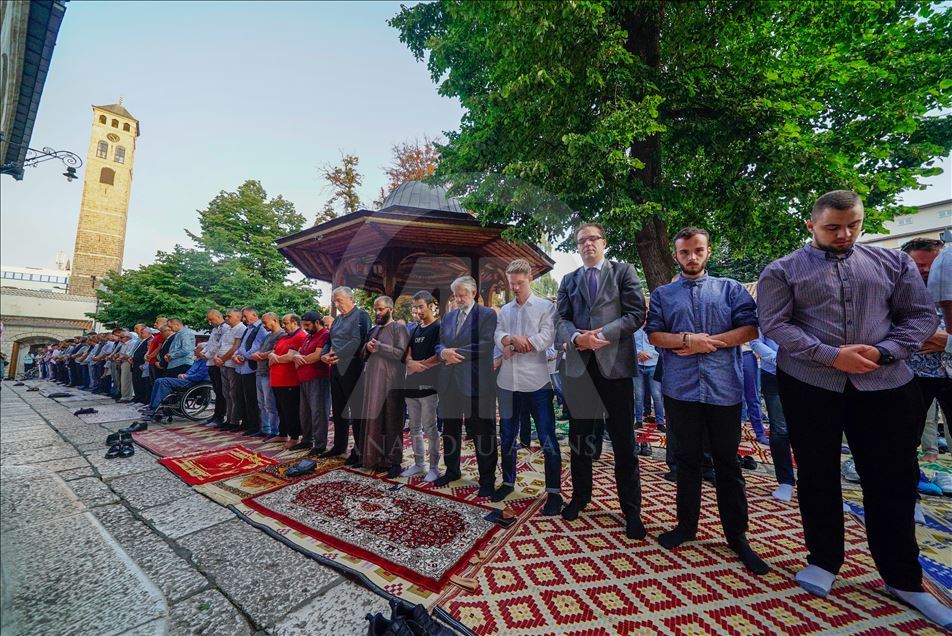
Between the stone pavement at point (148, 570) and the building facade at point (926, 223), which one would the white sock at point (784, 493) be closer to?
the stone pavement at point (148, 570)

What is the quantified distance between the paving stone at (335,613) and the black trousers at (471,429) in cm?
158

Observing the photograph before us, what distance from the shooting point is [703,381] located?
242 centimetres

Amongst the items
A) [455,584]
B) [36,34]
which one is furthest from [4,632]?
[36,34]

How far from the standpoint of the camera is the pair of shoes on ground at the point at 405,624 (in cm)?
151

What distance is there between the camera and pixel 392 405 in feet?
13.8

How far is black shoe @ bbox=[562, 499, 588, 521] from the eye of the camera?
9.36 feet

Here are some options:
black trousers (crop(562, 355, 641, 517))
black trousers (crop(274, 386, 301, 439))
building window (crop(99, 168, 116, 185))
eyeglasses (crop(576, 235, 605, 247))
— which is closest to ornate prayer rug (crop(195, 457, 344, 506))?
black trousers (crop(274, 386, 301, 439))

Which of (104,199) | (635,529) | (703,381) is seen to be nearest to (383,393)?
(635,529)

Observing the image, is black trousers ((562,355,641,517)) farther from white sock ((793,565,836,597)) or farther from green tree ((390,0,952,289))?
green tree ((390,0,952,289))

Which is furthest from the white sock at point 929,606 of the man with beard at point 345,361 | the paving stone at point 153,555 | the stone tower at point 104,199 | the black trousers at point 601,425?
the stone tower at point 104,199

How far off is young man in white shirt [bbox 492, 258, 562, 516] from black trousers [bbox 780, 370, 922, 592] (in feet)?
5.31

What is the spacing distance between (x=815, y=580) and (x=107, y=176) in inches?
2332

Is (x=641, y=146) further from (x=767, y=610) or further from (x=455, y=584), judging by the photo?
(x=455, y=584)

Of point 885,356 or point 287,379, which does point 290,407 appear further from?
point 885,356
